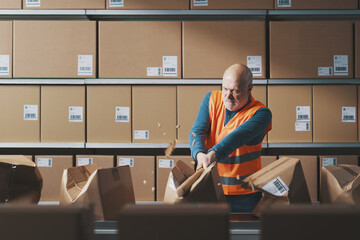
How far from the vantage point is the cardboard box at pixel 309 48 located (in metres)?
2.11

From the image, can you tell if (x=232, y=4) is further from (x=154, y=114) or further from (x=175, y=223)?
(x=175, y=223)

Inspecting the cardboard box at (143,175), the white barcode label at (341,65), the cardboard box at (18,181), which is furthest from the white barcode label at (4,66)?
the white barcode label at (341,65)

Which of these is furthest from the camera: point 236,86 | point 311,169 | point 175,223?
point 311,169

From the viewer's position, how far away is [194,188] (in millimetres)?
770

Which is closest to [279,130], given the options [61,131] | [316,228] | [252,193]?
[252,193]

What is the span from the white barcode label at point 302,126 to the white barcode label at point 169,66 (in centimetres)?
92

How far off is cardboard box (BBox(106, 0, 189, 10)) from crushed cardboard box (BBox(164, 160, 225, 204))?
158 cm

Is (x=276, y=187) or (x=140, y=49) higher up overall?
(x=140, y=49)

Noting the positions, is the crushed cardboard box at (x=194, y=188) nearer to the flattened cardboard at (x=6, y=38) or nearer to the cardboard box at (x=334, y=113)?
the cardboard box at (x=334, y=113)

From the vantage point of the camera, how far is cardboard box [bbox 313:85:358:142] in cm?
212

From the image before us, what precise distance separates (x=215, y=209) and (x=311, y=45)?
6.61ft

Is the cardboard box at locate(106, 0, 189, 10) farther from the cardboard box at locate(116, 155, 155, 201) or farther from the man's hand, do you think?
the man's hand

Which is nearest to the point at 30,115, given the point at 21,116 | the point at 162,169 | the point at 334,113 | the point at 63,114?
the point at 21,116

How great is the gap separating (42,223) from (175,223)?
19cm
